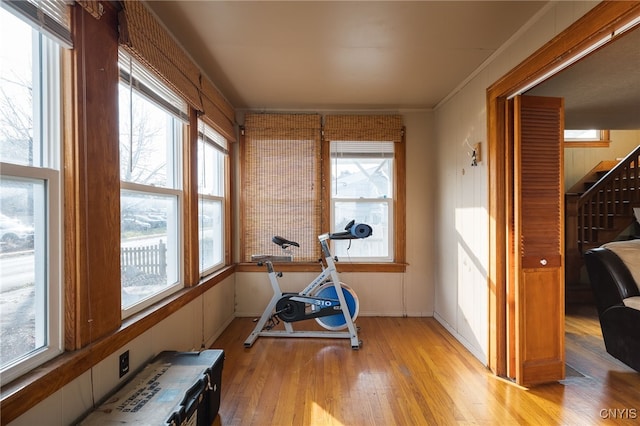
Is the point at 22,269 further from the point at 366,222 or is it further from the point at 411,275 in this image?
the point at 411,275

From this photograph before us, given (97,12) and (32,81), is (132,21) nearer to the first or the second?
(97,12)

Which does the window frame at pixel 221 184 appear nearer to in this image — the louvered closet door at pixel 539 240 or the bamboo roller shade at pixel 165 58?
the bamboo roller shade at pixel 165 58

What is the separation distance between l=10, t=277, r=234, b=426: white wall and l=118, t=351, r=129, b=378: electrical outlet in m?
0.02

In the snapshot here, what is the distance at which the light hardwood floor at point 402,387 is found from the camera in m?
1.80

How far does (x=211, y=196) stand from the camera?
297cm

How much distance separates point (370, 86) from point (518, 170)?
5.02 ft

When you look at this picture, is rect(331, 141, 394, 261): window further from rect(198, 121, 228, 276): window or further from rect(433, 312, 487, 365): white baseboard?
rect(198, 121, 228, 276): window

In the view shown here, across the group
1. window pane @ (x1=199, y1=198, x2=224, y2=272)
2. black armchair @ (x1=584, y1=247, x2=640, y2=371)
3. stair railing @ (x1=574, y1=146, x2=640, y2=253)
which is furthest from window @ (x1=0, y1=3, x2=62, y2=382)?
stair railing @ (x1=574, y1=146, x2=640, y2=253)

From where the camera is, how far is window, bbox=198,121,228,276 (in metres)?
2.66

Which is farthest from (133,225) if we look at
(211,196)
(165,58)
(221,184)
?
(221,184)

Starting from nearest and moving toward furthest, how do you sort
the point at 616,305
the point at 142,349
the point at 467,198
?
the point at 142,349
the point at 616,305
the point at 467,198

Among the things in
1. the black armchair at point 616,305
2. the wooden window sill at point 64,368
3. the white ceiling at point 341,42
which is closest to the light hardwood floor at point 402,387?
the black armchair at point 616,305

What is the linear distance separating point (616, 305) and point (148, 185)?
3.72 m

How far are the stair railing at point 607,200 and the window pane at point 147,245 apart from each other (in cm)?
531
